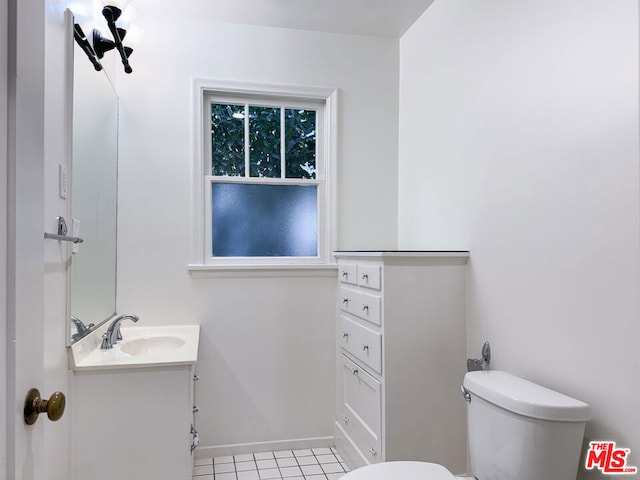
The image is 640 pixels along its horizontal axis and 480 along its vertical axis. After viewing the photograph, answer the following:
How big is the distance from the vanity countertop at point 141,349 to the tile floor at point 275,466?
73 cm

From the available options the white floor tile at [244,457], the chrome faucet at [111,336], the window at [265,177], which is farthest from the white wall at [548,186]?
the chrome faucet at [111,336]

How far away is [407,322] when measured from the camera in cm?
215

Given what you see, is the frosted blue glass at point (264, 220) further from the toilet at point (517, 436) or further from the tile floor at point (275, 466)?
the toilet at point (517, 436)

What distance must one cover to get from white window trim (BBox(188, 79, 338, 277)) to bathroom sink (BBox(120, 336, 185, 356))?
432mm

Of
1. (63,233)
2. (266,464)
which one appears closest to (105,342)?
(63,233)

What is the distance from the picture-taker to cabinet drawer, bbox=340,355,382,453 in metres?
2.21

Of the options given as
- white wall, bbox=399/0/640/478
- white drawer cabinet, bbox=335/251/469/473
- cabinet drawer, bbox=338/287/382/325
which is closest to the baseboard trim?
white drawer cabinet, bbox=335/251/469/473

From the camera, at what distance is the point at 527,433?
146cm

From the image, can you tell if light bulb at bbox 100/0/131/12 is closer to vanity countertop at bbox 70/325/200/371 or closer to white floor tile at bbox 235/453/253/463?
vanity countertop at bbox 70/325/200/371

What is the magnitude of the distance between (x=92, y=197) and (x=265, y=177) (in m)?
1.06

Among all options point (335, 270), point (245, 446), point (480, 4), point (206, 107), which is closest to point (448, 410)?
point (335, 270)

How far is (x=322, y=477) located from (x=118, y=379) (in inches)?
47.6

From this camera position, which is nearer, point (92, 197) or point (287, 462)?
point (92, 197)

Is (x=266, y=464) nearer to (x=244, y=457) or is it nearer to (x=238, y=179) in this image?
(x=244, y=457)
